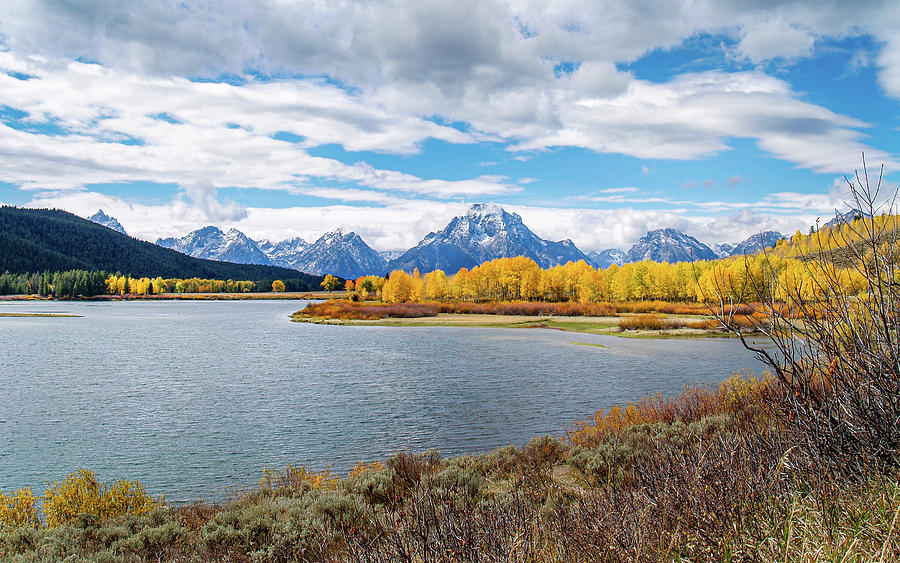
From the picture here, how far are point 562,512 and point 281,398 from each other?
22.5 metres

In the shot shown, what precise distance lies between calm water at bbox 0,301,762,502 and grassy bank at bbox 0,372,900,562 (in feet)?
15.1

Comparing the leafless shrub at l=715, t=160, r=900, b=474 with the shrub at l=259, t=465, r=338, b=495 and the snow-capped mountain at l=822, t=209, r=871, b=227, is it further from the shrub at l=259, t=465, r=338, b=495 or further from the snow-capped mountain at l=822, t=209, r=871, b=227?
the shrub at l=259, t=465, r=338, b=495

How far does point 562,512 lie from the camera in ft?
24.5

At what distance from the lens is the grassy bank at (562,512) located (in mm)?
4812

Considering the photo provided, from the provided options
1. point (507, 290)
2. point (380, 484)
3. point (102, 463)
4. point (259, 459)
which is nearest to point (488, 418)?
point (259, 459)

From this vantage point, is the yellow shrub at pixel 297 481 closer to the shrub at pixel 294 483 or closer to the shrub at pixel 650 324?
the shrub at pixel 294 483

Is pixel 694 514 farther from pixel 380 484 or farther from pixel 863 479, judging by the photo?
pixel 380 484

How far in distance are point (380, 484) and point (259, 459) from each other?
7.60m

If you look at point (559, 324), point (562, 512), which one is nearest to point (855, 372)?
point (562, 512)

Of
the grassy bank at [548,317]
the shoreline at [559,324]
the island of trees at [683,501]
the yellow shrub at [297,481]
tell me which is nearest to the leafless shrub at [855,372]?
the island of trees at [683,501]

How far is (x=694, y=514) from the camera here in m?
4.95

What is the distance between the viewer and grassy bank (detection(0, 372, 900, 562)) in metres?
4.81

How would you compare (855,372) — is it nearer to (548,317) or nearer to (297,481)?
(297,481)

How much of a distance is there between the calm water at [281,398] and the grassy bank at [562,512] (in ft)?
15.1
